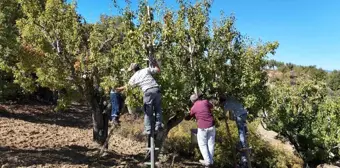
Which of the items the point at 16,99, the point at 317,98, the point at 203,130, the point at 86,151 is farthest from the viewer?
the point at 16,99

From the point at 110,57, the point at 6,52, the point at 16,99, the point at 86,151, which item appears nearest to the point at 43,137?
the point at 86,151

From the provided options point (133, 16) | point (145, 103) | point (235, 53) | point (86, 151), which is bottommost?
point (86, 151)

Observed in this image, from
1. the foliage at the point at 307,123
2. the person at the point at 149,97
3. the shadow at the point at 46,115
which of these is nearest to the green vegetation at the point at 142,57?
the person at the point at 149,97

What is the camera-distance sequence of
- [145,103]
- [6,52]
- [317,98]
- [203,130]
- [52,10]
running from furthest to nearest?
[317,98], [6,52], [52,10], [203,130], [145,103]

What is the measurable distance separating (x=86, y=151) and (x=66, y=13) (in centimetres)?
483

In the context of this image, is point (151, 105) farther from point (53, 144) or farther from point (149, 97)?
point (53, 144)

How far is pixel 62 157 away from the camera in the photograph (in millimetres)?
11219

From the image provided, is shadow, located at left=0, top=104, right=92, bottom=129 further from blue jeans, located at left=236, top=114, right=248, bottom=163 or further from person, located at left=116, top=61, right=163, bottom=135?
person, located at left=116, top=61, right=163, bottom=135

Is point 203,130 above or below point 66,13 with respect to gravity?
below

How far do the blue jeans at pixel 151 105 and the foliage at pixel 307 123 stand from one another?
10.5 meters

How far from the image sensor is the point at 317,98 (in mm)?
20703

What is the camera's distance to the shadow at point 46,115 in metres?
18.9

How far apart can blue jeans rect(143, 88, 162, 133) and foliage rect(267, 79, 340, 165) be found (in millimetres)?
10493

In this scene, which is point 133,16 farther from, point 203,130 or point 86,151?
point 86,151
